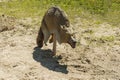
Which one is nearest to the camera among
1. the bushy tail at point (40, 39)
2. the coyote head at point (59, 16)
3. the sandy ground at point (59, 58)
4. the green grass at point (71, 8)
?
the sandy ground at point (59, 58)

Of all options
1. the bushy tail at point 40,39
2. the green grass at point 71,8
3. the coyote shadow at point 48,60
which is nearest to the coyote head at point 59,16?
the bushy tail at point 40,39

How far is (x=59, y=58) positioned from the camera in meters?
10.1

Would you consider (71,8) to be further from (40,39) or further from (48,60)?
(48,60)

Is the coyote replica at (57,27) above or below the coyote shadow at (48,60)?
above

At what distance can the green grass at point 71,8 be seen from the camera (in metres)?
13.9

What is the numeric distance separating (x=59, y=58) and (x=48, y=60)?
1.09 feet

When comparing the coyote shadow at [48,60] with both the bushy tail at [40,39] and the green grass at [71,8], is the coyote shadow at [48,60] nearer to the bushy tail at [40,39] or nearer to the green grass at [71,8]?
the bushy tail at [40,39]

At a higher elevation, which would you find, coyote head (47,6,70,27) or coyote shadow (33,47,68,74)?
coyote head (47,6,70,27)

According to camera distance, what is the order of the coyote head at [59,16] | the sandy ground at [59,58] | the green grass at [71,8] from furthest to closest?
the green grass at [71,8] < the coyote head at [59,16] < the sandy ground at [59,58]

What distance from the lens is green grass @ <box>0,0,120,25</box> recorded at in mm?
13922

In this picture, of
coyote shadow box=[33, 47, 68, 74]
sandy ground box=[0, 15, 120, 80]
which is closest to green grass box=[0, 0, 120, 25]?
sandy ground box=[0, 15, 120, 80]

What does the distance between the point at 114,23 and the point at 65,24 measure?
419cm

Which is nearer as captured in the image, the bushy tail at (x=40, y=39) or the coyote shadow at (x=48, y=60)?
the coyote shadow at (x=48, y=60)

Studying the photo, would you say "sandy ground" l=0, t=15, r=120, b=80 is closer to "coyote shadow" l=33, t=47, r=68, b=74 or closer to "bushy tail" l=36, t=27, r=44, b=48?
"coyote shadow" l=33, t=47, r=68, b=74
